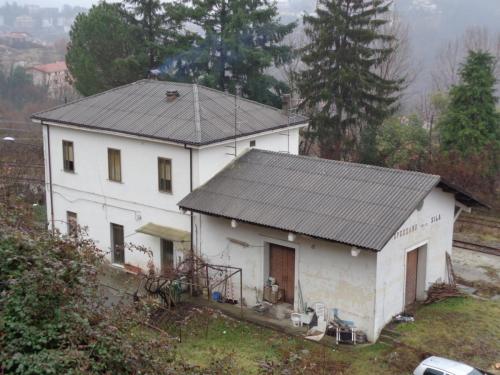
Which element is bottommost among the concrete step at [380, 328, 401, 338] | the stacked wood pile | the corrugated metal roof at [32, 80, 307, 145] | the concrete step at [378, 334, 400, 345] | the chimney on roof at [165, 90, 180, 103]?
the concrete step at [378, 334, 400, 345]

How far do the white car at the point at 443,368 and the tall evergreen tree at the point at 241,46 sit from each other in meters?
25.9

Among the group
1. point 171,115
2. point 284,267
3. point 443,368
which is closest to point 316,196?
point 284,267

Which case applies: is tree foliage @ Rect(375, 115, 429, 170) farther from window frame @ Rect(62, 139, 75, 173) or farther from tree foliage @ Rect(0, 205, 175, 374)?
tree foliage @ Rect(0, 205, 175, 374)

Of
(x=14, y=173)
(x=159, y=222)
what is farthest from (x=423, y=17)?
(x=159, y=222)

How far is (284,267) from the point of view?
62.5 feet

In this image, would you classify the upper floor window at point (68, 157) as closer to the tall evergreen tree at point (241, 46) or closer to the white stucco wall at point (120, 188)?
the white stucco wall at point (120, 188)

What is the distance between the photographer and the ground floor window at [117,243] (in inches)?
924

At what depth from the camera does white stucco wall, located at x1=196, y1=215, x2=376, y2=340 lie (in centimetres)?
1709

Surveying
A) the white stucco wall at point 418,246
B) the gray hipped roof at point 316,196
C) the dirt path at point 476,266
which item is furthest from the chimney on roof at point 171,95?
the dirt path at point 476,266

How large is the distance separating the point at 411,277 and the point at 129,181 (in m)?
10.3

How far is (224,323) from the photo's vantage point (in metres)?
18.4

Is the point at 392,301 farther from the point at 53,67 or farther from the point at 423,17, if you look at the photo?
the point at 53,67

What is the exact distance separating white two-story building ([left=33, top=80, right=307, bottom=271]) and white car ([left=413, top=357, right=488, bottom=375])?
893 centimetres

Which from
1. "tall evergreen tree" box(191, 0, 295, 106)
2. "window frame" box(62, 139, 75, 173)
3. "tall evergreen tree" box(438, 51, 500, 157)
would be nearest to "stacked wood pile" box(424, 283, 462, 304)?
"window frame" box(62, 139, 75, 173)
